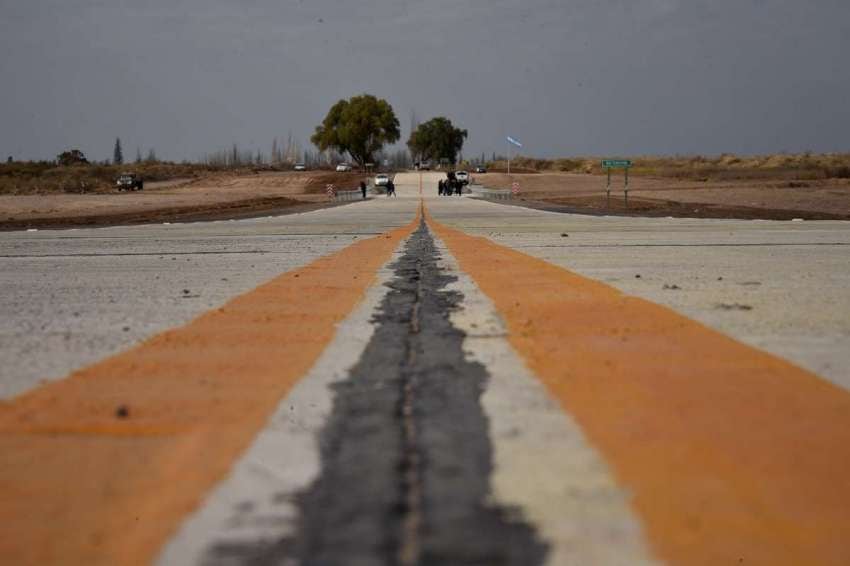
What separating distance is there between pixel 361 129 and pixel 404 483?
169 meters

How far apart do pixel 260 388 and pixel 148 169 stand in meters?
157

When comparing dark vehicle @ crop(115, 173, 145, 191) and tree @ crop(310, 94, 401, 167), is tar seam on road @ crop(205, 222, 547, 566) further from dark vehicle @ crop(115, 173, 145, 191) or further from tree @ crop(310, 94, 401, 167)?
tree @ crop(310, 94, 401, 167)

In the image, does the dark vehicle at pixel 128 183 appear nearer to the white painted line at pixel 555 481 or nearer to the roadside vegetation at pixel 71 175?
the roadside vegetation at pixel 71 175

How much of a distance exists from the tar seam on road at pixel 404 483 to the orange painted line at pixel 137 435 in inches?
11.8

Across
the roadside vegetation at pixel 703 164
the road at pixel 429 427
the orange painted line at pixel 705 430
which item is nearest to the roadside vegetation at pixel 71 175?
the roadside vegetation at pixel 703 164

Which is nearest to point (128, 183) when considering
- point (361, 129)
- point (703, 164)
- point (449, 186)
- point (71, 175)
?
point (449, 186)

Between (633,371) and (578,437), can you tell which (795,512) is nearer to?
(578,437)

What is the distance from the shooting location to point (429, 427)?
345cm

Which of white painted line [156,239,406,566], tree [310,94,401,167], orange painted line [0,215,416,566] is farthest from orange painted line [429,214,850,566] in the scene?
tree [310,94,401,167]

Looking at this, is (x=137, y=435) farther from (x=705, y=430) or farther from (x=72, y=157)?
(x=72, y=157)

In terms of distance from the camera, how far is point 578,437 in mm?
3320

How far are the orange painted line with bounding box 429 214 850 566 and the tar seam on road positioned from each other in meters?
0.37

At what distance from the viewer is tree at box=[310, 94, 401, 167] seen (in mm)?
170000

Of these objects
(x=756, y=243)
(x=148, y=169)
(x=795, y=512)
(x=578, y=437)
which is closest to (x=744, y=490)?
(x=795, y=512)
